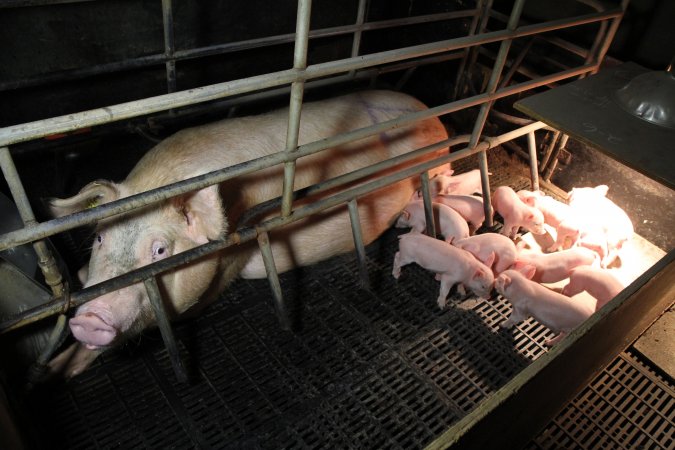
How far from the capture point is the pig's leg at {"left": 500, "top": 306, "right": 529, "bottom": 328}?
112 inches

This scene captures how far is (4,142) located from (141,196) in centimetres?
47

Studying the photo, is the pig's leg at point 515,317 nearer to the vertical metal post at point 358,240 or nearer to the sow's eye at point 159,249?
the vertical metal post at point 358,240

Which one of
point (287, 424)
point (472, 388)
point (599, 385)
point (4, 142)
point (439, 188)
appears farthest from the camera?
point (439, 188)

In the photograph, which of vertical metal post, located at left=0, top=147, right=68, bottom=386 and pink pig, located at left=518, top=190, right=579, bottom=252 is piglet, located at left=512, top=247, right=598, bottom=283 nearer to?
pink pig, located at left=518, top=190, right=579, bottom=252

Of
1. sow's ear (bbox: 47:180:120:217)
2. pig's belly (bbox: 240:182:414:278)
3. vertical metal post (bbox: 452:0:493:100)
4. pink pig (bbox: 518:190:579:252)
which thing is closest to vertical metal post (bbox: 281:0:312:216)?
pig's belly (bbox: 240:182:414:278)

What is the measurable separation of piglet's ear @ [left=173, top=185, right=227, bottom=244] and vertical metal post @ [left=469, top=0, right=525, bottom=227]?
5.42 feet

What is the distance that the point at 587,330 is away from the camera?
1.84 m

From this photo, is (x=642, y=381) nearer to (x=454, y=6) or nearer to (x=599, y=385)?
(x=599, y=385)

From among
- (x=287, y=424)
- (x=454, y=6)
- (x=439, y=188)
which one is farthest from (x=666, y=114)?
(x=287, y=424)

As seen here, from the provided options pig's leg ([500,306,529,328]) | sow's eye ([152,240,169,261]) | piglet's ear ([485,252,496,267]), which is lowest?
pig's leg ([500,306,529,328])

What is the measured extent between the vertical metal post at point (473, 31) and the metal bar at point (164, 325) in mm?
3030

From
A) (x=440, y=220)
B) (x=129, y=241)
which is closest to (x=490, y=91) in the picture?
(x=440, y=220)

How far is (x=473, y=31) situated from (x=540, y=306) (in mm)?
2267

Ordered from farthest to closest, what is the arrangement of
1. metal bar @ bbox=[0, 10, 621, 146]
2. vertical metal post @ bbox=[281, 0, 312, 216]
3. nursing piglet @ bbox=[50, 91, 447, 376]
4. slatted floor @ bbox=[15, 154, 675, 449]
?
slatted floor @ bbox=[15, 154, 675, 449] < nursing piglet @ bbox=[50, 91, 447, 376] < vertical metal post @ bbox=[281, 0, 312, 216] < metal bar @ bbox=[0, 10, 621, 146]
